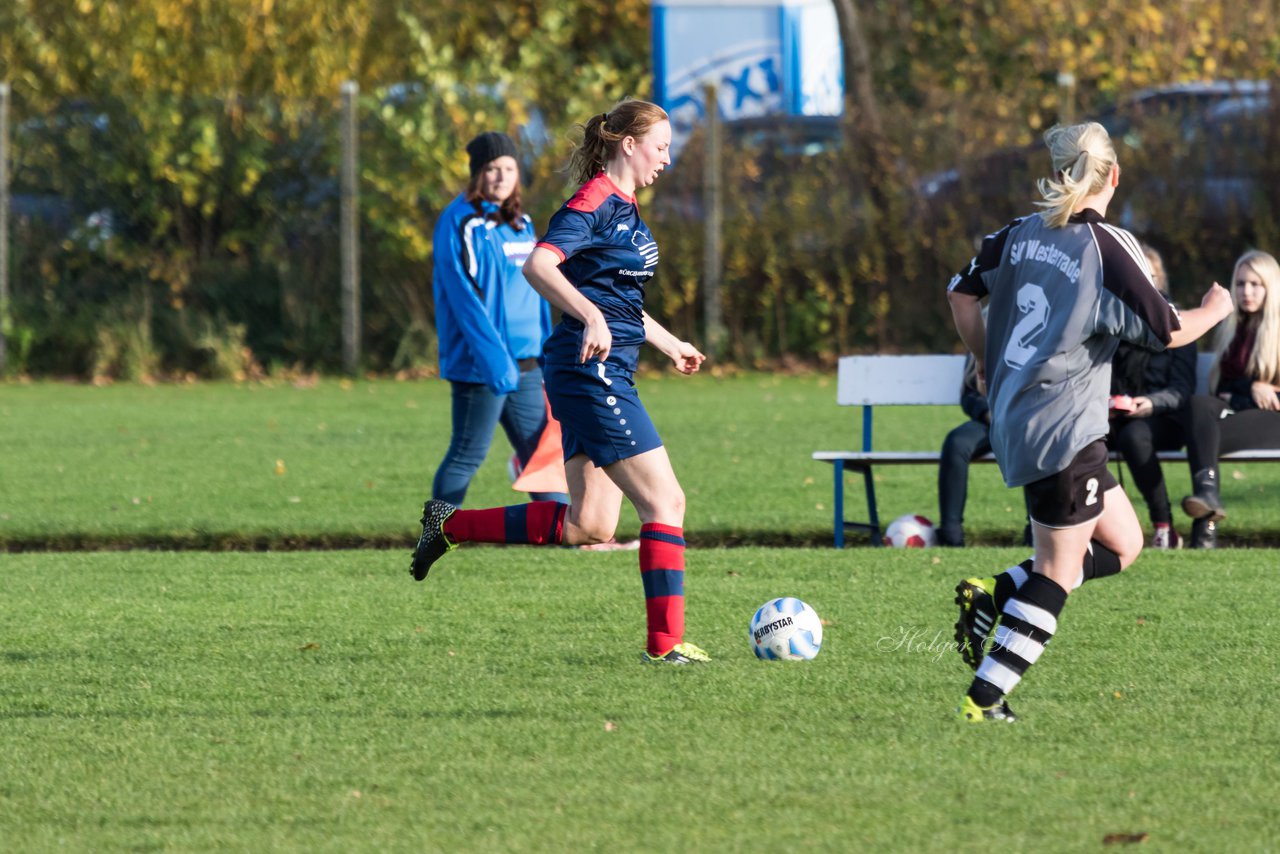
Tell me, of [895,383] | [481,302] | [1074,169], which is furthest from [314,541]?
[1074,169]

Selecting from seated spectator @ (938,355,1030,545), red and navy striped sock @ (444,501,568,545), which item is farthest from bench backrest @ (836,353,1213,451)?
red and navy striped sock @ (444,501,568,545)

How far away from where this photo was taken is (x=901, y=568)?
7.91 m

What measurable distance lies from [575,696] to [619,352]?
3.56 ft

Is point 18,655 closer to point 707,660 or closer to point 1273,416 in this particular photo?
point 707,660

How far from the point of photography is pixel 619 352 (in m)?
5.84

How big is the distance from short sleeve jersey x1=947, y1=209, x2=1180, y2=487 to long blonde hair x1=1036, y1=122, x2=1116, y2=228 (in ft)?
0.19

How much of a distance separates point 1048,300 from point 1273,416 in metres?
4.45

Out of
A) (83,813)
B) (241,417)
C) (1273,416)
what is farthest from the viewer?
(241,417)

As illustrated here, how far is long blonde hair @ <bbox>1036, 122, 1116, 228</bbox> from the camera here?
492 cm

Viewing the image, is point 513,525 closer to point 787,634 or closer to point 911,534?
point 787,634

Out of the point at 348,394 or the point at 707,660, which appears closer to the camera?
the point at 707,660

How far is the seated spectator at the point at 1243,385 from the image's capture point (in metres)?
8.68

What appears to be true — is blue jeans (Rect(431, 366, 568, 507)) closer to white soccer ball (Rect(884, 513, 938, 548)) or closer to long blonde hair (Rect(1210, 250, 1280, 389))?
white soccer ball (Rect(884, 513, 938, 548))

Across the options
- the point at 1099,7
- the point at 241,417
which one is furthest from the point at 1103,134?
the point at 1099,7
